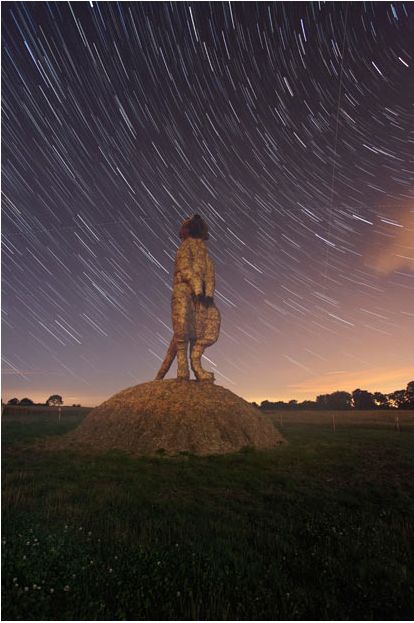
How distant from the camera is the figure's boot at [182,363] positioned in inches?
1238

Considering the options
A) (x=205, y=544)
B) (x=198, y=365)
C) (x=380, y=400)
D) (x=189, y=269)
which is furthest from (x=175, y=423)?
(x=380, y=400)

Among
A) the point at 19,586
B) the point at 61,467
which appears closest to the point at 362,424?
the point at 61,467

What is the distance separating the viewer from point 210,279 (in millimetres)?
33031

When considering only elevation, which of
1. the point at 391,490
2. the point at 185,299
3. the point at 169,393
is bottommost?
the point at 391,490

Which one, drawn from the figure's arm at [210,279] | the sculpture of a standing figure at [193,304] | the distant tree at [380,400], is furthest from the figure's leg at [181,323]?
the distant tree at [380,400]

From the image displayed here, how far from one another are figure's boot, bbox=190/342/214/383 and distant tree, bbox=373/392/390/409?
62.1 metres

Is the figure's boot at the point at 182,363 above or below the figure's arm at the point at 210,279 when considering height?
below

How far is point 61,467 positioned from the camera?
19.4 metres

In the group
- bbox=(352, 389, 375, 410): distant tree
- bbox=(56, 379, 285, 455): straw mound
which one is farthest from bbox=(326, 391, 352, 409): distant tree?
bbox=(56, 379, 285, 455): straw mound

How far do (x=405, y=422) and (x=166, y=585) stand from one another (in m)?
50.9

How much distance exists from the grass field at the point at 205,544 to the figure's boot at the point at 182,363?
1250cm

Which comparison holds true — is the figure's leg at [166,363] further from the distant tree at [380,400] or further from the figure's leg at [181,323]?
the distant tree at [380,400]

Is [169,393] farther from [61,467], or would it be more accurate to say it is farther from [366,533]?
[366,533]

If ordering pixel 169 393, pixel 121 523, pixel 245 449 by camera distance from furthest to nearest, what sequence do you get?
pixel 169 393 → pixel 245 449 → pixel 121 523
